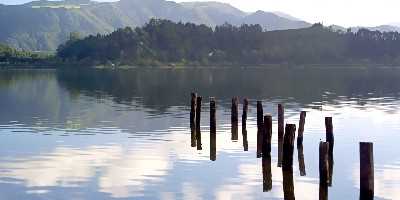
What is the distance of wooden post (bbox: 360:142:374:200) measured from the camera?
20.5 meters

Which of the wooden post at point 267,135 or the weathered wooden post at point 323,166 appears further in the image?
the wooden post at point 267,135

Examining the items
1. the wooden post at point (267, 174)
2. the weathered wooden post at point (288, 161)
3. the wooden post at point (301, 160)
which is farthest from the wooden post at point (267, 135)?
the weathered wooden post at point (288, 161)

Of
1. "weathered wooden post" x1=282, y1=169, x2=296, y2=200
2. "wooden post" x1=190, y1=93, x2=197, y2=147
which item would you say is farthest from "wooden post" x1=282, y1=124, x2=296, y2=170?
"wooden post" x1=190, y1=93, x2=197, y2=147

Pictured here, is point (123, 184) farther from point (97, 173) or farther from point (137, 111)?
point (137, 111)

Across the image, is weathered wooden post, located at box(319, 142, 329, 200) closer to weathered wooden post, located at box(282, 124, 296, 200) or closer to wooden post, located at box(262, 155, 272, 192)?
weathered wooden post, located at box(282, 124, 296, 200)

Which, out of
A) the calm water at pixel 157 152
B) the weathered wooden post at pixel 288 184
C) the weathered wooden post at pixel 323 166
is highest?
the weathered wooden post at pixel 323 166

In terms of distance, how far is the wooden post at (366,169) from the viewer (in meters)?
20.5

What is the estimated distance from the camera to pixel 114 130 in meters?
49.1

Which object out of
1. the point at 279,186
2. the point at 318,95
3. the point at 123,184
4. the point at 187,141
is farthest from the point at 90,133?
the point at 318,95

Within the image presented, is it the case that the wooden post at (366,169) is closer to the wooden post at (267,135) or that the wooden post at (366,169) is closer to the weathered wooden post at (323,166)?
the weathered wooden post at (323,166)

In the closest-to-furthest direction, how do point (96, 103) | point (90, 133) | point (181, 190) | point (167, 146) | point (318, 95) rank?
point (181, 190)
point (167, 146)
point (90, 133)
point (96, 103)
point (318, 95)

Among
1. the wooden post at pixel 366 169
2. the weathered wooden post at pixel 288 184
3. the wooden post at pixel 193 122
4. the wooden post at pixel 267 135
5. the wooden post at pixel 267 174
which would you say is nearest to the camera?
the wooden post at pixel 366 169

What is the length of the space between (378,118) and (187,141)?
24469 millimetres

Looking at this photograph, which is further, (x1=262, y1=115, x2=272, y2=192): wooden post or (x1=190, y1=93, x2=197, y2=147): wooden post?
(x1=190, y1=93, x2=197, y2=147): wooden post
